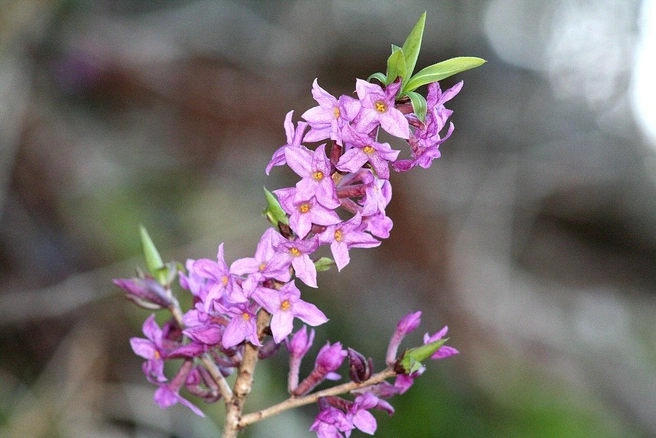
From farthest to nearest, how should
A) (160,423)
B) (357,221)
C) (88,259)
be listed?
(88,259) → (160,423) → (357,221)

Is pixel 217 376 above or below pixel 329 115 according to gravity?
below

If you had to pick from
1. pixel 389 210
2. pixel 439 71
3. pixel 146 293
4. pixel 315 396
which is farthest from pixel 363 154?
pixel 389 210

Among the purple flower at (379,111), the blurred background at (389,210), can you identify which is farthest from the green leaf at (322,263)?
the blurred background at (389,210)

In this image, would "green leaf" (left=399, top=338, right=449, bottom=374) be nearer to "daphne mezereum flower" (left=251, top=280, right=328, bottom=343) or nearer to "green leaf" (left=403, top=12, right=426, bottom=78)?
"daphne mezereum flower" (left=251, top=280, right=328, bottom=343)

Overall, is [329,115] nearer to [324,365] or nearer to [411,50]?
[411,50]

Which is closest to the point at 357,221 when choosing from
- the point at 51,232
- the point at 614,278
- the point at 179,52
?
the point at 51,232

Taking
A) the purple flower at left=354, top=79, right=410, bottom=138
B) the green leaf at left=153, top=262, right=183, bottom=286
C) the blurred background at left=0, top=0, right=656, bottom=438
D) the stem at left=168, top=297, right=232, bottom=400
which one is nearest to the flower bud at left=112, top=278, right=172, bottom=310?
the green leaf at left=153, top=262, right=183, bottom=286

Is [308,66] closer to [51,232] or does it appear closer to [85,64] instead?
[85,64]

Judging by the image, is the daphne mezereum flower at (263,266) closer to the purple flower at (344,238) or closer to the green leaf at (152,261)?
the purple flower at (344,238)
